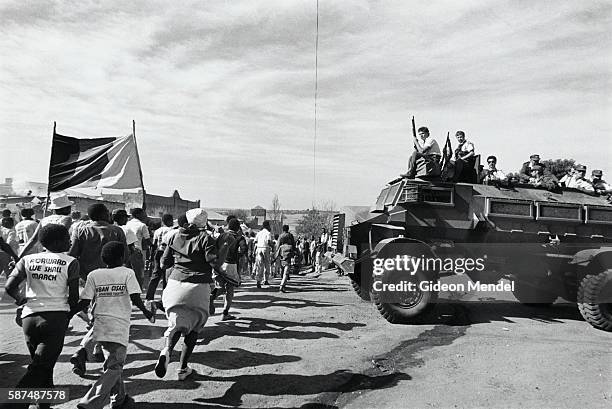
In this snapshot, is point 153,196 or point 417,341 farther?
point 153,196

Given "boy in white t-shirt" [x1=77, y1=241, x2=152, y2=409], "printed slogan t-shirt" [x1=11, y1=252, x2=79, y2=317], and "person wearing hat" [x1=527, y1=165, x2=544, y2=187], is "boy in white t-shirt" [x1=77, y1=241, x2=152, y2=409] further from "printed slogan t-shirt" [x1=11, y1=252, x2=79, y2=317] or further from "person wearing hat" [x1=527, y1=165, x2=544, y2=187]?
"person wearing hat" [x1=527, y1=165, x2=544, y2=187]

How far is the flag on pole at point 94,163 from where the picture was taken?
8.70 metres

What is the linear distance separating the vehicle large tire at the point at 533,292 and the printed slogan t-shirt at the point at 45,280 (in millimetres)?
7467

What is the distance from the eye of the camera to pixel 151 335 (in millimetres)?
6227

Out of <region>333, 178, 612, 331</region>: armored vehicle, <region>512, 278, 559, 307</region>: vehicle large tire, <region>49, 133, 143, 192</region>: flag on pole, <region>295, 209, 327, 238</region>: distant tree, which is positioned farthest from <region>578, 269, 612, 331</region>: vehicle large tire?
<region>295, 209, 327, 238</region>: distant tree

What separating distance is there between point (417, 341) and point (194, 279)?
11.0 feet

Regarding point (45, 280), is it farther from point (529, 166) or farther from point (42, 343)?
point (529, 166)

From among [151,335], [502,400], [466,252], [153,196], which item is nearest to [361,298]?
[466,252]

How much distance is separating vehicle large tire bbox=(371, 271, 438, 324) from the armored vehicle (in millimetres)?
15

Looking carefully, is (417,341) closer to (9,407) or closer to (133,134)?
(9,407)

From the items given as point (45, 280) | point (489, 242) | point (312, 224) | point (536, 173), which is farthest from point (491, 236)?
point (312, 224)

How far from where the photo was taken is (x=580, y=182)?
899 centimetres

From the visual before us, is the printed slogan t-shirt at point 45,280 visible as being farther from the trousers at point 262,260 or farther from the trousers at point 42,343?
the trousers at point 262,260

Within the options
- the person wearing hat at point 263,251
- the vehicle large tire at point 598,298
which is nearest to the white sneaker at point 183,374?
the vehicle large tire at point 598,298
